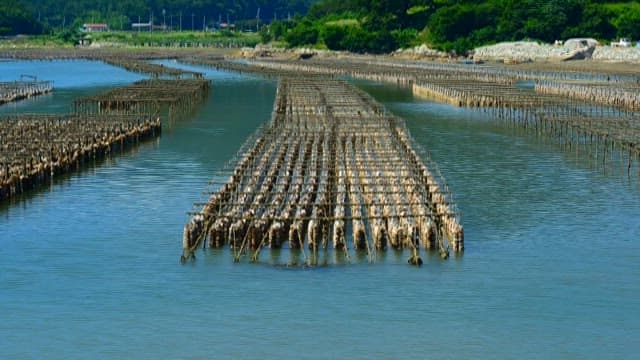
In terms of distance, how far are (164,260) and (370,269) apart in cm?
921

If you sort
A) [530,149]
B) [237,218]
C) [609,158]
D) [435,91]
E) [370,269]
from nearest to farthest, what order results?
[370,269], [237,218], [609,158], [530,149], [435,91]

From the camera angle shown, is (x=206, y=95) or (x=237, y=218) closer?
(x=237, y=218)

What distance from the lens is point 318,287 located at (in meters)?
46.7

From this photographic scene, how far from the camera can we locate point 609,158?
8256cm

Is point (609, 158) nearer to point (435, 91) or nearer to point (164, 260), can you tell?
point (164, 260)

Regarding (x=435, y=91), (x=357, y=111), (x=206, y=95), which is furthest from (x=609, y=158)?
(x=206, y=95)

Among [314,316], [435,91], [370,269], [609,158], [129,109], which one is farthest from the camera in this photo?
[435,91]

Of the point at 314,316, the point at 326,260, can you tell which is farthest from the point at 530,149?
the point at 314,316

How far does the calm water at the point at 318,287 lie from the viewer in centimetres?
4091

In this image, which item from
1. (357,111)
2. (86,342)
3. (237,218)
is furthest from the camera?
(357,111)

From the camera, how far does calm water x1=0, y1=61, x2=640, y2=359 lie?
4091 cm

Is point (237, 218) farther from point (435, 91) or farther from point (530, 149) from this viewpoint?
point (435, 91)

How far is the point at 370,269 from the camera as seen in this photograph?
48.6 metres

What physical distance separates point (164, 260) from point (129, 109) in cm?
6878
